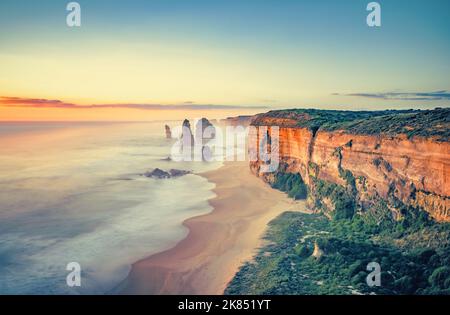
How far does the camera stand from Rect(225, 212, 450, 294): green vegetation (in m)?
14.8

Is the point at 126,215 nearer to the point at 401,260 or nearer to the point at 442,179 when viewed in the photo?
the point at 401,260

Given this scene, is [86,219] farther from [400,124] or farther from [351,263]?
[400,124]

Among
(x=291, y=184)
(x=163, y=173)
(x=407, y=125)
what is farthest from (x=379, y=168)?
(x=163, y=173)

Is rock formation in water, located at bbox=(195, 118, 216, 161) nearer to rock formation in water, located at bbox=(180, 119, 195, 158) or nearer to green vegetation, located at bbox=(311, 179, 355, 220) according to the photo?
rock formation in water, located at bbox=(180, 119, 195, 158)

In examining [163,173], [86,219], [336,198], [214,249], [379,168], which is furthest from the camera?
[163,173]

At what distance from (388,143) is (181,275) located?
14650 millimetres

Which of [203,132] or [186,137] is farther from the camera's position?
[203,132]

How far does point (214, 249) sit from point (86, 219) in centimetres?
1259

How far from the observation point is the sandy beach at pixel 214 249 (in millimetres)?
17000

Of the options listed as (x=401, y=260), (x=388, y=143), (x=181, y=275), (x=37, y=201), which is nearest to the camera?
(x=401, y=260)

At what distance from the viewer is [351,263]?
16750 millimetres

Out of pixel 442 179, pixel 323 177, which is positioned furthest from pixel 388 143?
pixel 323 177

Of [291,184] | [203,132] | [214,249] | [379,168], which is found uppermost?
[203,132]

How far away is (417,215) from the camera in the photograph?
18656mm
